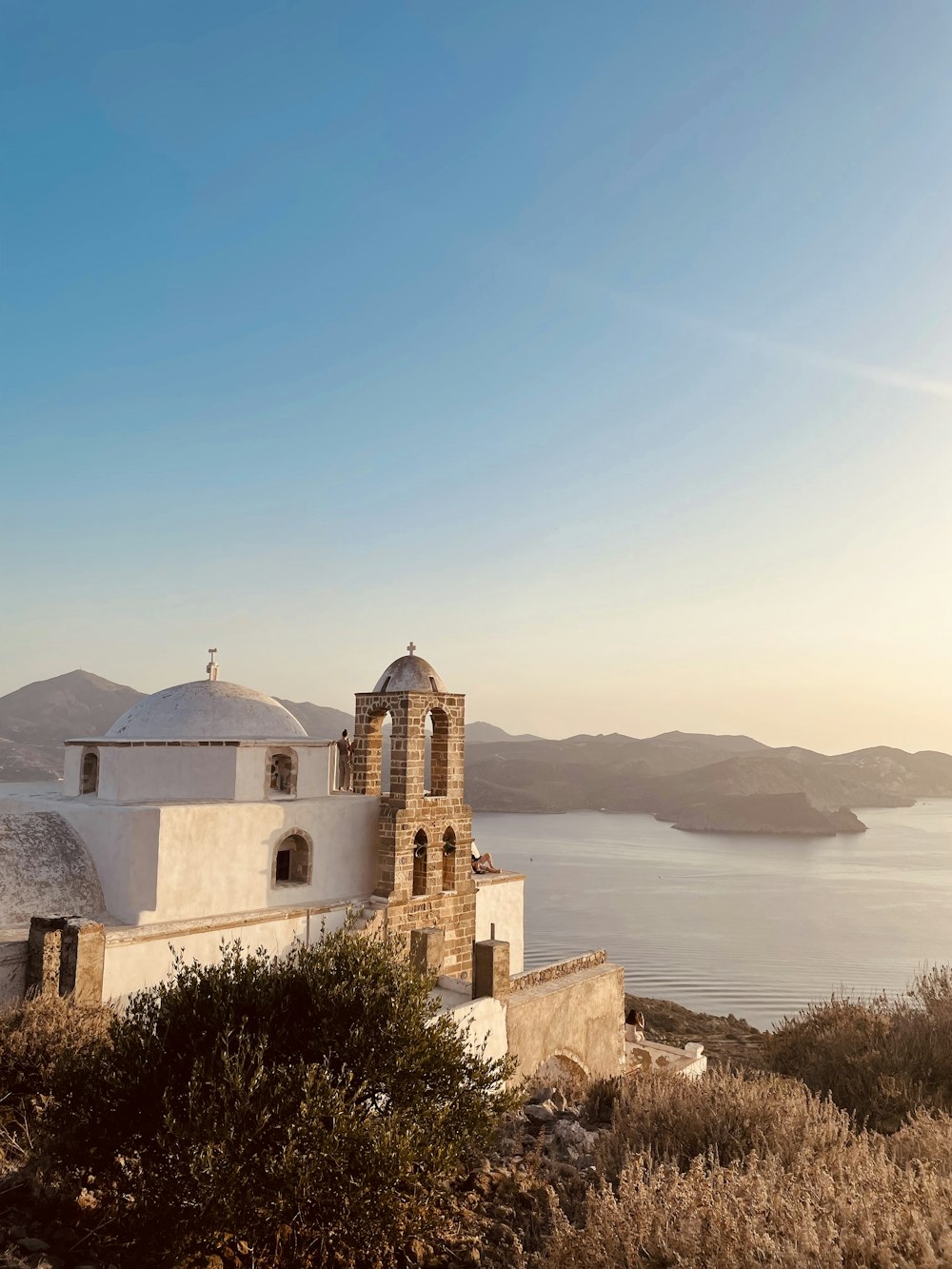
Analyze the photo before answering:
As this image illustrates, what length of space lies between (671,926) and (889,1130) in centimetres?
4038

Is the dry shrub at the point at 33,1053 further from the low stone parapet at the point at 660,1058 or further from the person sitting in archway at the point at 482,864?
the low stone parapet at the point at 660,1058

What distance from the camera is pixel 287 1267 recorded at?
4289 millimetres

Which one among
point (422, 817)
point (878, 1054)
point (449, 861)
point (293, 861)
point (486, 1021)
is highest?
point (422, 817)

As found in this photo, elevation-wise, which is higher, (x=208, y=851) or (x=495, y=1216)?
(x=208, y=851)

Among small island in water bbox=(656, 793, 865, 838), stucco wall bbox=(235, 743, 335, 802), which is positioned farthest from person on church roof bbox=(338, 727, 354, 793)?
small island in water bbox=(656, 793, 865, 838)

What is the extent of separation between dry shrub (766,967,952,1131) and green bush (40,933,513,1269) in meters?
4.36

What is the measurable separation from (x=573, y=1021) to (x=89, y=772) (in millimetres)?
8379

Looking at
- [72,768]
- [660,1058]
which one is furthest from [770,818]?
[72,768]

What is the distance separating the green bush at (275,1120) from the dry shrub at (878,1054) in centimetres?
436

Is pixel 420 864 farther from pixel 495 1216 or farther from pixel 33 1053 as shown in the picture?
pixel 495 1216

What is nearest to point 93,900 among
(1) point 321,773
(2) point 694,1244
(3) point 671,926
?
(1) point 321,773

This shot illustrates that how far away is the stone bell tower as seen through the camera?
1227 centimetres

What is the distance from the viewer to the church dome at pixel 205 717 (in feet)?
39.6

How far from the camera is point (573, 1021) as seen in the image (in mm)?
12453
